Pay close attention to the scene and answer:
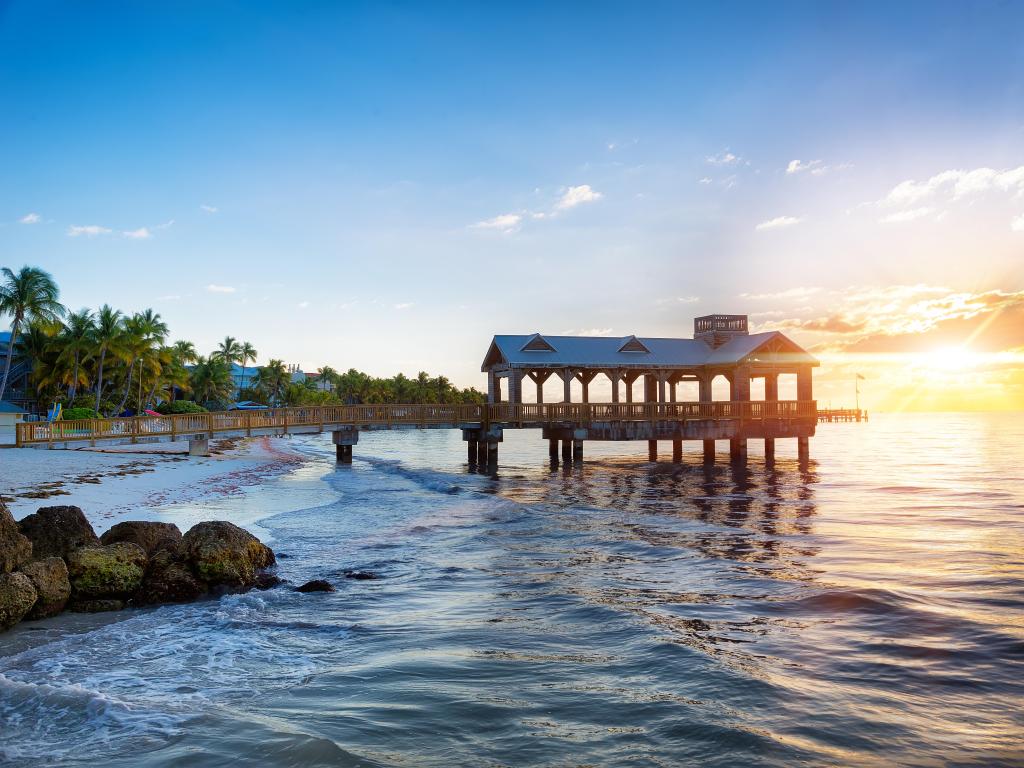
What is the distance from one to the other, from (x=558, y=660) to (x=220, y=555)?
6.29m

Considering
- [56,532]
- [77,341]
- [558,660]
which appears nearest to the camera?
[558,660]

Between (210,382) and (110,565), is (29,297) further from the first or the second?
(110,565)

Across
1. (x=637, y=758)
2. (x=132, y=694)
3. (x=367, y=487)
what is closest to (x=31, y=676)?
(x=132, y=694)

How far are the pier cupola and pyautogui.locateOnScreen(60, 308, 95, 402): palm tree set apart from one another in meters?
46.3

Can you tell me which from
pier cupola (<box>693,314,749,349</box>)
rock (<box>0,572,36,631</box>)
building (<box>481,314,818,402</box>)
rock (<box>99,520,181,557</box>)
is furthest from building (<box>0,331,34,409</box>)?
rock (<box>0,572,36,631</box>)

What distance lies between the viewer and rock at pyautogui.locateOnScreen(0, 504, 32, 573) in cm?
998

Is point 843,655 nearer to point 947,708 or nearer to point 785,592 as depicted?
point 947,708

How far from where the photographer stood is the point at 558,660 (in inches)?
330

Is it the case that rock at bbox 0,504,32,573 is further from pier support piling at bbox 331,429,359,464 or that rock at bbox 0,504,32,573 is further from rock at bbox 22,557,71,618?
pier support piling at bbox 331,429,359,464

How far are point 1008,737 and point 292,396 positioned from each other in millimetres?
102870

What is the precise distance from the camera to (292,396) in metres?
102

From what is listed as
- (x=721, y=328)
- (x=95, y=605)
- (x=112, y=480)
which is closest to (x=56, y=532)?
(x=95, y=605)

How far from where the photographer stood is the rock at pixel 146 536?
38.9 ft

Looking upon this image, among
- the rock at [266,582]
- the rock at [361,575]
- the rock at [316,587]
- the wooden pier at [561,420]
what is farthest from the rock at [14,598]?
the wooden pier at [561,420]
